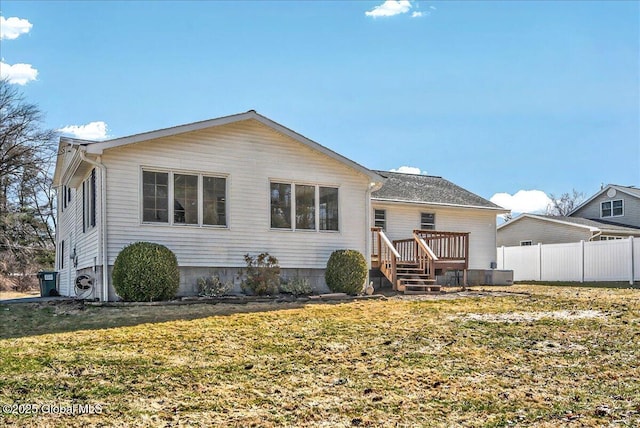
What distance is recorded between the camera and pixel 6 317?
34.8ft

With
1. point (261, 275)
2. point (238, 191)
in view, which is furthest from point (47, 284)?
point (261, 275)

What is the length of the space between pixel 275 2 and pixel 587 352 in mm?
11114

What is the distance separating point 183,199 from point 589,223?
22725 millimetres

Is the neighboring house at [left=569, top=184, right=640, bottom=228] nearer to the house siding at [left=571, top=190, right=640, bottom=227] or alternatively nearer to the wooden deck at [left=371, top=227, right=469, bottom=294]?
the house siding at [left=571, top=190, right=640, bottom=227]

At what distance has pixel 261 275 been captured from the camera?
13758 millimetres

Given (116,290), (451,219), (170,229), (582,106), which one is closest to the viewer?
(116,290)

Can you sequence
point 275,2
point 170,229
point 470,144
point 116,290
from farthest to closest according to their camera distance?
1. point 470,144
2. point 275,2
3. point 170,229
4. point 116,290

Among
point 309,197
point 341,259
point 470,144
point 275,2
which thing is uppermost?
point 275,2

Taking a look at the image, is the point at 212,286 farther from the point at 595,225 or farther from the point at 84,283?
the point at 595,225

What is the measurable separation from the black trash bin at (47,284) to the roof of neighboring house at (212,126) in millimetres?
5949

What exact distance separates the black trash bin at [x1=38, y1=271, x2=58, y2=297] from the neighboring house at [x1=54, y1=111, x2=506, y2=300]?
79.6 inches

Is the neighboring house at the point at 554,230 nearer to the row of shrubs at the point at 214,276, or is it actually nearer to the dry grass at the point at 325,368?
the row of shrubs at the point at 214,276

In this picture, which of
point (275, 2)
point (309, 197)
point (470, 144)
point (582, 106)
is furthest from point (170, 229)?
point (582, 106)

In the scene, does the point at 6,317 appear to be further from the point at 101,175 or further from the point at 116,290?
the point at 101,175
